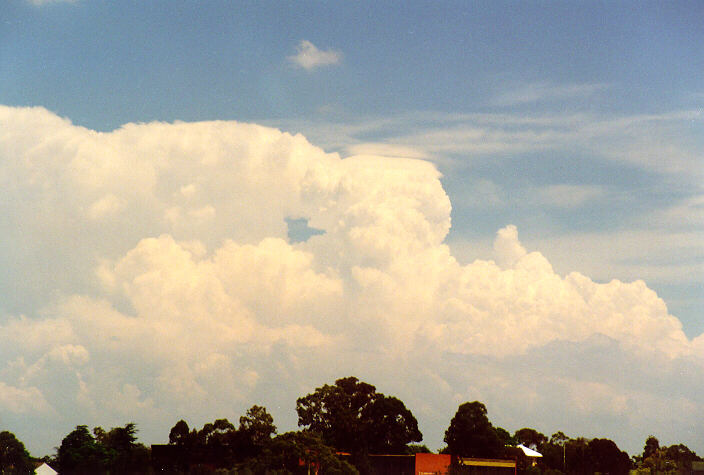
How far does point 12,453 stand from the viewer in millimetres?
72375

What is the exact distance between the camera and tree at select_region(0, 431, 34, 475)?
7086 centimetres

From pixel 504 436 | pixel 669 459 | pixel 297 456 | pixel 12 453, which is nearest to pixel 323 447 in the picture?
pixel 297 456

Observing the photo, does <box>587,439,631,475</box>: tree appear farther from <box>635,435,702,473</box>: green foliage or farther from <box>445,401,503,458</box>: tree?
<box>445,401,503,458</box>: tree

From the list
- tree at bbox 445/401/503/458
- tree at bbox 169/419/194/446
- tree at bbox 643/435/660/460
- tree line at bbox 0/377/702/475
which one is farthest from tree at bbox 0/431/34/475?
tree at bbox 643/435/660/460

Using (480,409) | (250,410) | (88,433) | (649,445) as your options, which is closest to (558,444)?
(649,445)

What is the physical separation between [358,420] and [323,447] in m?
29.8

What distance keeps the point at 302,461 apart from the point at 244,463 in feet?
15.0

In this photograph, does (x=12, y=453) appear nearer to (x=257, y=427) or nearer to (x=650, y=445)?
(x=257, y=427)

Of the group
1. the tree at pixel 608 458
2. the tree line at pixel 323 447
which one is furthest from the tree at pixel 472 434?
the tree at pixel 608 458

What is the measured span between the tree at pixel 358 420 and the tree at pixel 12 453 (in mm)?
30173

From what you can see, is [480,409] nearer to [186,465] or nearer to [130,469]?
[186,465]

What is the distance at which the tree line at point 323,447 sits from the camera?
64625mm

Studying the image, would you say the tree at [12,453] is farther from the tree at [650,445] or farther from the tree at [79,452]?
the tree at [650,445]

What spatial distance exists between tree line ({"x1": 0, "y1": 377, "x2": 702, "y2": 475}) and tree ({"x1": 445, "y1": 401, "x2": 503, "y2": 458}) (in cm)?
11
